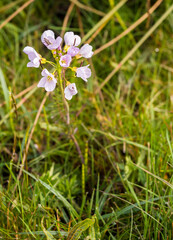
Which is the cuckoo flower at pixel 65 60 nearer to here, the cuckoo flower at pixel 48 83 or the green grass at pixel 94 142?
the cuckoo flower at pixel 48 83

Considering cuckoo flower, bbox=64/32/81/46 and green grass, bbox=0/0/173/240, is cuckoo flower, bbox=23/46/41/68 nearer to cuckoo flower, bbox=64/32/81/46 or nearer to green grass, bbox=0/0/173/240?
cuckoo flower, bbox=64/32/81/46

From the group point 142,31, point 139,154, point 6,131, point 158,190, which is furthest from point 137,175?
point 142,31

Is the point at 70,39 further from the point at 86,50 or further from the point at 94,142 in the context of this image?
the point at 94,142

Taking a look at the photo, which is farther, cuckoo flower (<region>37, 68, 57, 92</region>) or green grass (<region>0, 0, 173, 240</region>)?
green grass (<region>0, 0, 173, 240</region>)

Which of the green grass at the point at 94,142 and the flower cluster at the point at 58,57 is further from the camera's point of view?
the green grass at the point at 94,142

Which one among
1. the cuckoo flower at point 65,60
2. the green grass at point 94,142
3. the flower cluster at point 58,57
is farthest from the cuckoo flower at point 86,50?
the green grass at point 94,142

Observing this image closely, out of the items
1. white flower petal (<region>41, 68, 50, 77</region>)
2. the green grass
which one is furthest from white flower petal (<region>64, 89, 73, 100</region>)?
the green grass

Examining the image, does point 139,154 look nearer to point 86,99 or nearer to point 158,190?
point 158,190
